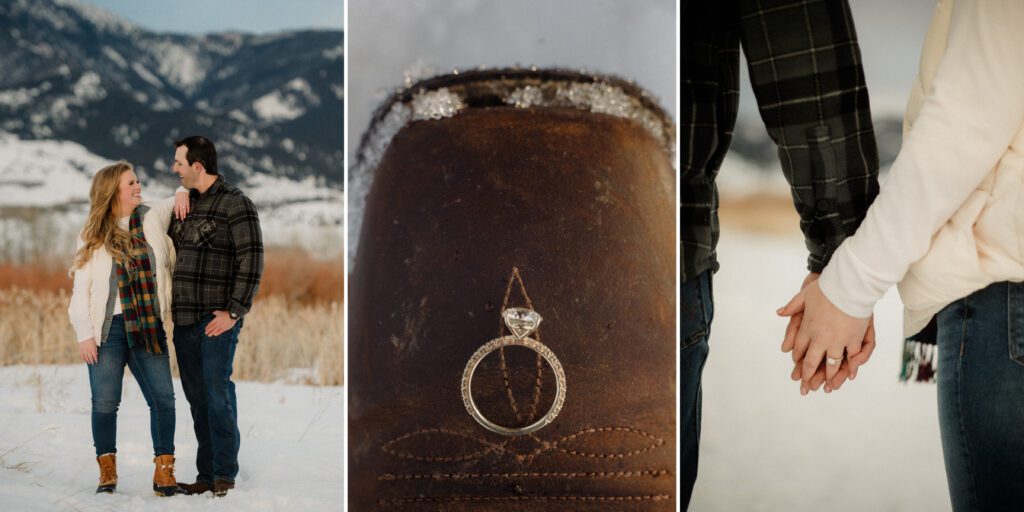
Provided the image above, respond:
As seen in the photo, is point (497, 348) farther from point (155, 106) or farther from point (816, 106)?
point (155, 106)

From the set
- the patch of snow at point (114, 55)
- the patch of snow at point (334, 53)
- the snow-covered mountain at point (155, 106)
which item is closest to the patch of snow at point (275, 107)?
the snow-covered mountain at point (155, 106)

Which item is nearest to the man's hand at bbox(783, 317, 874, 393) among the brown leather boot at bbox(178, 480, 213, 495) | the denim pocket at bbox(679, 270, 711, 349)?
the denim pocket at bbox(679, 270, 711, 349)

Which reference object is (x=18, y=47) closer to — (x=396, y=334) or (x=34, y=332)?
(x=34, y=332)

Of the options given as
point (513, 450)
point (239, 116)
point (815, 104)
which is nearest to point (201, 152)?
point (239, 116)

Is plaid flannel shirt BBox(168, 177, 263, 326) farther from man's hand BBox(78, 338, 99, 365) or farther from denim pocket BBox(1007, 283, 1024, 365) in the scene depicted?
denim pocket BBox(1007, 283, 1024, 365)

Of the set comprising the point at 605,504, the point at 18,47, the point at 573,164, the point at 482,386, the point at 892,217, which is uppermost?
the point at 18,47

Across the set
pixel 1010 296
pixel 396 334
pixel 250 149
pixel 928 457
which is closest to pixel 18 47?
pixel 250 149
